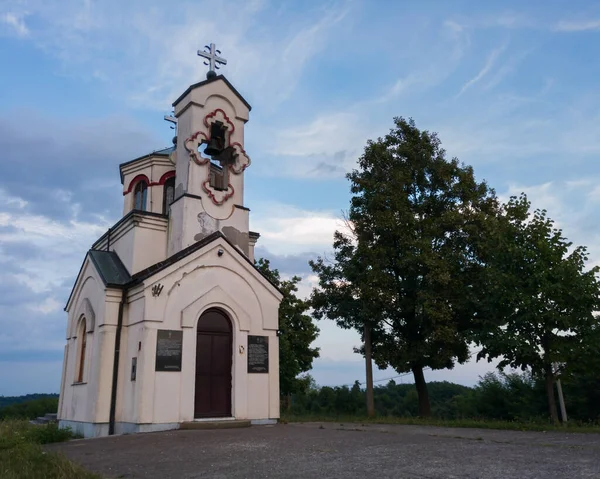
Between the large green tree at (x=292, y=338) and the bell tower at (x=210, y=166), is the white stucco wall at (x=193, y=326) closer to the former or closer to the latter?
the bell tower at (x=210, y=166)

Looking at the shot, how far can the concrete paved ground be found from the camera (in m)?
6.72

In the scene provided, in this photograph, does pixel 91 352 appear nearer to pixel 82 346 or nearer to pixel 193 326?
pixel 82 346

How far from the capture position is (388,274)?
21172 mm

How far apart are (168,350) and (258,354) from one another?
2.82 m

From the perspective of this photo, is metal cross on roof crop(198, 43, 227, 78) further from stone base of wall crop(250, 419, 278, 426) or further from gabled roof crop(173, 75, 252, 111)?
stone base of wall crop(250, 419, 278, 426)

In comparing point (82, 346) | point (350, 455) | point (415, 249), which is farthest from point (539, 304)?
point (82, 346)

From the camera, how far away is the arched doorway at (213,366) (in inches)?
598

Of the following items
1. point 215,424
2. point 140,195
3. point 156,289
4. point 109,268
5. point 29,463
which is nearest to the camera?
point 29,463

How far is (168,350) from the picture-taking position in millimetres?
14680

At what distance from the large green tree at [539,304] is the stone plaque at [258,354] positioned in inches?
259

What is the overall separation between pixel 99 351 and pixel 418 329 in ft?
38.8

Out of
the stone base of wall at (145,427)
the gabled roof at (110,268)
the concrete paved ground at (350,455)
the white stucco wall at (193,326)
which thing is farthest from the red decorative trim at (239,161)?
the concrete paved ground at (350,455)

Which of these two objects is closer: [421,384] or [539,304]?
[539,304]

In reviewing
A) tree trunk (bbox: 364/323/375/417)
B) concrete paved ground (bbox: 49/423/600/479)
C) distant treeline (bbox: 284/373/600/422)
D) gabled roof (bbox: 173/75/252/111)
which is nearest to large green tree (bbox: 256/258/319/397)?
distant treeline (bbox: 284/373/600/422)
